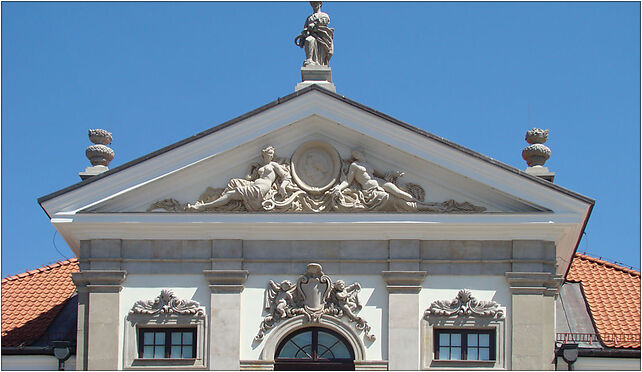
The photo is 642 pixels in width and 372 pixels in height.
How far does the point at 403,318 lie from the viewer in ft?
119

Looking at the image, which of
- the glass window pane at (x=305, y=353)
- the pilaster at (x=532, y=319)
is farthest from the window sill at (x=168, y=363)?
the pilaster at (x=532, y=319)

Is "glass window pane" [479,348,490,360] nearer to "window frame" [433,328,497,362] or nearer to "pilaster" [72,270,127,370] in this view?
"window frame" [433,328,497,362]

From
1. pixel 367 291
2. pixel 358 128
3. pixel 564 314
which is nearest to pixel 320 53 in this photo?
pixel 358 128

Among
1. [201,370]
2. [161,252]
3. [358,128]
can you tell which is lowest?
[201,370]

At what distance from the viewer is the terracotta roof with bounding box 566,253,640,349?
→ 39.1m

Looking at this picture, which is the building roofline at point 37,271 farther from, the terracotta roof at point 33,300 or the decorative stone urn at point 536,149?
the decorative stone urn at point 536,149

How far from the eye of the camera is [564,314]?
135ft

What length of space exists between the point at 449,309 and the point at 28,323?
32.1ft

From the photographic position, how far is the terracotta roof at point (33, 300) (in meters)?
39.0

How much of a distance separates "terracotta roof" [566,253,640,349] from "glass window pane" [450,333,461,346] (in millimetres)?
3761

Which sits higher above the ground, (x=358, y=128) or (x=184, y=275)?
(x=358, y=128)

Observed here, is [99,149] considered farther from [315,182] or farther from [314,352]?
[314,352]

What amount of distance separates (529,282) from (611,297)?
7026mm

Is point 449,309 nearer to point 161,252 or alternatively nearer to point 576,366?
point 576,366
